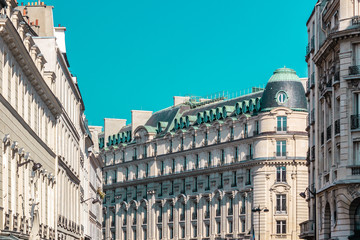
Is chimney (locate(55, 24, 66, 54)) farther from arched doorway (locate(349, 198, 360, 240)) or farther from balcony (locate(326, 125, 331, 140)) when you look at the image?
arched doorway (locate(349, 198, 360, 240))

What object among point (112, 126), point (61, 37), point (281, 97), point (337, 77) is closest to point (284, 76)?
point (281, 97)

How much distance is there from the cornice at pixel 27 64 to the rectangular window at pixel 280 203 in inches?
2596

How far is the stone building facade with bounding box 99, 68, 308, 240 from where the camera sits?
127 m

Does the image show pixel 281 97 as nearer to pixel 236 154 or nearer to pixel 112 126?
pixel 236 154

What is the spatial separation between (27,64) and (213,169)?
90685mm

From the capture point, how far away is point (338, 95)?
58.2m

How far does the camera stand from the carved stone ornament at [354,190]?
56.0 meters

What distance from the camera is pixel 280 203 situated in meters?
127

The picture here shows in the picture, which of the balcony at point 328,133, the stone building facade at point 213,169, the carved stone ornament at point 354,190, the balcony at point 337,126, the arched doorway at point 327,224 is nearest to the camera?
the carved stone ornament at point 354,190

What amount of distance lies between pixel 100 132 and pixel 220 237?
5356 centimetres

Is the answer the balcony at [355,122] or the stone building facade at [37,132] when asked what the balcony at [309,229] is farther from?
the stone building facade at [37,132]

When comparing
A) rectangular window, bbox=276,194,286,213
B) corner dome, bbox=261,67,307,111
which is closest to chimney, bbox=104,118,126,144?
corner dome, bbox=261,67,307,111

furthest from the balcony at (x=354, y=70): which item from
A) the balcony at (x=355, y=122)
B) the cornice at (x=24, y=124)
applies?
the cornice at (x=24, y=124)

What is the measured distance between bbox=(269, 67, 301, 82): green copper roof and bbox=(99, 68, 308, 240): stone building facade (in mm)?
178
